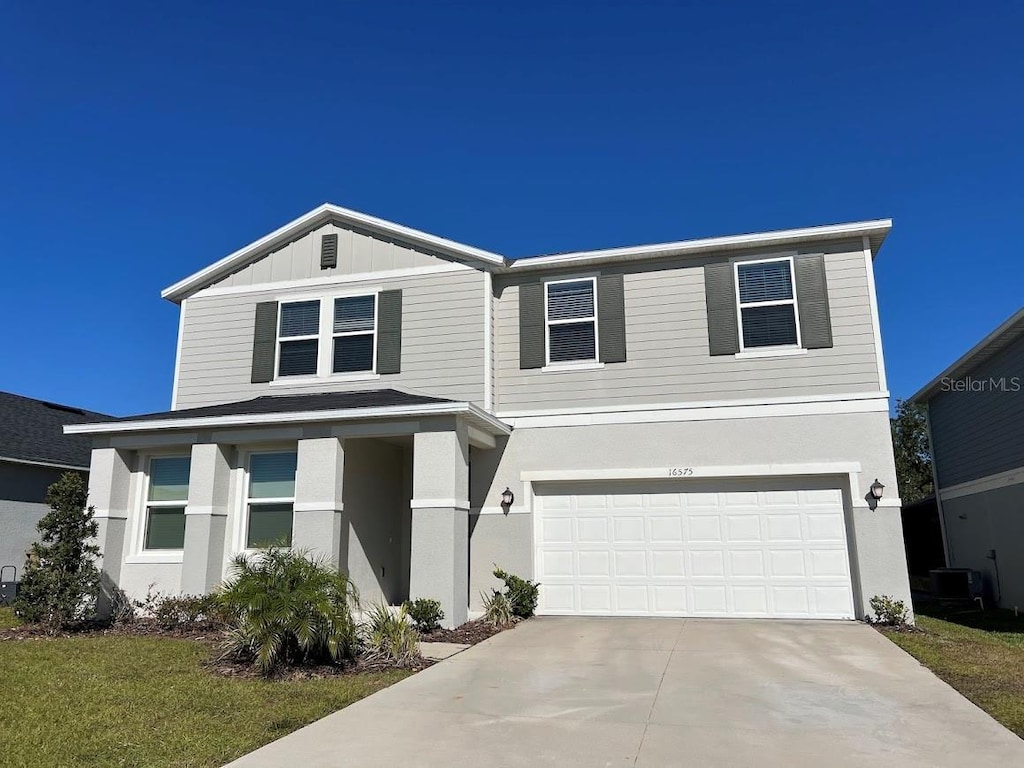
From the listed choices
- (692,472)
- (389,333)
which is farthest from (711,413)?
(389,333)

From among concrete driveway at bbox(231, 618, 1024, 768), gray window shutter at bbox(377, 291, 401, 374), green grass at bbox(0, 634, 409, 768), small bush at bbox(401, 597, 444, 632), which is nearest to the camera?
concrete driveway at bbox(231, 618, 1024, 768)

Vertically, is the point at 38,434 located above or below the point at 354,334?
below

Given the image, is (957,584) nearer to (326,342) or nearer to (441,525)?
(441,525)

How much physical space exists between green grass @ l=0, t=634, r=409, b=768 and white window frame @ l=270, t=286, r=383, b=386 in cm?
566

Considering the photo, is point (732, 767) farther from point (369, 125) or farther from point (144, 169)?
point (144, 169)

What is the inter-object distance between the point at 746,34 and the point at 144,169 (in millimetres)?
12736

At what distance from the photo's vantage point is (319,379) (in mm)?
13609

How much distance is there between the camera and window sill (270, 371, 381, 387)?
527 inches

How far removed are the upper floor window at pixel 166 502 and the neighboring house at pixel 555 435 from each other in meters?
0.04

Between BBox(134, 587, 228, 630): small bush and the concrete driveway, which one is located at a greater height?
BBox(134, 587, 228, 630): small bush

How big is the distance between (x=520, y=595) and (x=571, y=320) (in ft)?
16.2

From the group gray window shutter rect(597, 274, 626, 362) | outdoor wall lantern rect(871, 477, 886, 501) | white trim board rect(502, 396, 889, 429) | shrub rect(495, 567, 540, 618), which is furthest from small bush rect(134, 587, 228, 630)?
outdoor wall lantern rect(871, 477, 886, 501)

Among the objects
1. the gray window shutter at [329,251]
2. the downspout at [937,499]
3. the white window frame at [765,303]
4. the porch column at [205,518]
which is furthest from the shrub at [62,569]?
the downspout at [937,499]

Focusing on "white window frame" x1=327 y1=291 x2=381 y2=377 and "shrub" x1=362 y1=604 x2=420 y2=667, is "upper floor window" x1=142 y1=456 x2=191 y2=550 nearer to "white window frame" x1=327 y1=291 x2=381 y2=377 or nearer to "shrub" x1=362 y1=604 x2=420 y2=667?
"white window frame" x1=327 y1=291 x2=381 y2=377
